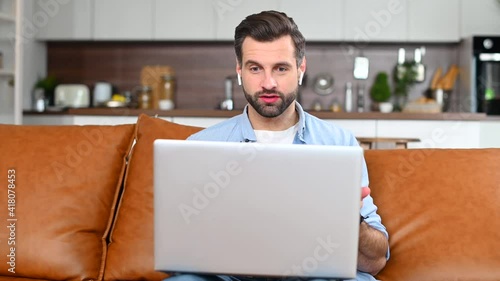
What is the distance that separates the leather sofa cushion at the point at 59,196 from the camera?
202 centimetres

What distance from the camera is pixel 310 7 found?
18.2ft

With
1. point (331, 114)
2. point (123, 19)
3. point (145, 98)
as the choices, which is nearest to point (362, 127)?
point (331, 114)

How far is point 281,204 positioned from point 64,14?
16.0ft

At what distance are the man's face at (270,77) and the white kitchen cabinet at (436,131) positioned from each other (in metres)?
2.87

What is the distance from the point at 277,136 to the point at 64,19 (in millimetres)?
4265

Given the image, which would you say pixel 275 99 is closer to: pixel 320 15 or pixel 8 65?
pixel 320 15

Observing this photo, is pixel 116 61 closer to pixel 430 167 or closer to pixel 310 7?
pixel 310 7

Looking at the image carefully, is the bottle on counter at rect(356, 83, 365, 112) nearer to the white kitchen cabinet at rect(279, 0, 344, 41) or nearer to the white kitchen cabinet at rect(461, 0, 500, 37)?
the white kitchen cabinet at rect(279, 0, 344, 41)

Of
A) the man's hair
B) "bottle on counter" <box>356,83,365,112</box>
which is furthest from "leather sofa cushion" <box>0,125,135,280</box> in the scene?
"bottle on counter" <box>356,83,365,112</box>

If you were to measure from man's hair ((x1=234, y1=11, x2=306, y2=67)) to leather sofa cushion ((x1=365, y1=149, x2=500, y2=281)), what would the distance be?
438 mm

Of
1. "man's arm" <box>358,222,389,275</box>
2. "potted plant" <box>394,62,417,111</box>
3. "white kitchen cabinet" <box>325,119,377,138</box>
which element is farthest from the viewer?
"potted plant" <box>394,62,417,111</box>

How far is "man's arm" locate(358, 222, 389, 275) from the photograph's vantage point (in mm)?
1711

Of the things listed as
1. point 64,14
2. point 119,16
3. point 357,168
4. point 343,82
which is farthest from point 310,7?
point 357,168

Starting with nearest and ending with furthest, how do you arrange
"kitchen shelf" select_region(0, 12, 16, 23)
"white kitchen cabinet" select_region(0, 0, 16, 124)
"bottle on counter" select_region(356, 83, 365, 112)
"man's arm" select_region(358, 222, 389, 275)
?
"man's arm" select_region(358, 222, 389, 275), "kitchen shelf" select_region(0, 12, 16, 23), "white kitchen cabinet" select_region(0, 0, 16, 124), "bottle on counter" select_region(356, 83, 365, 112)
